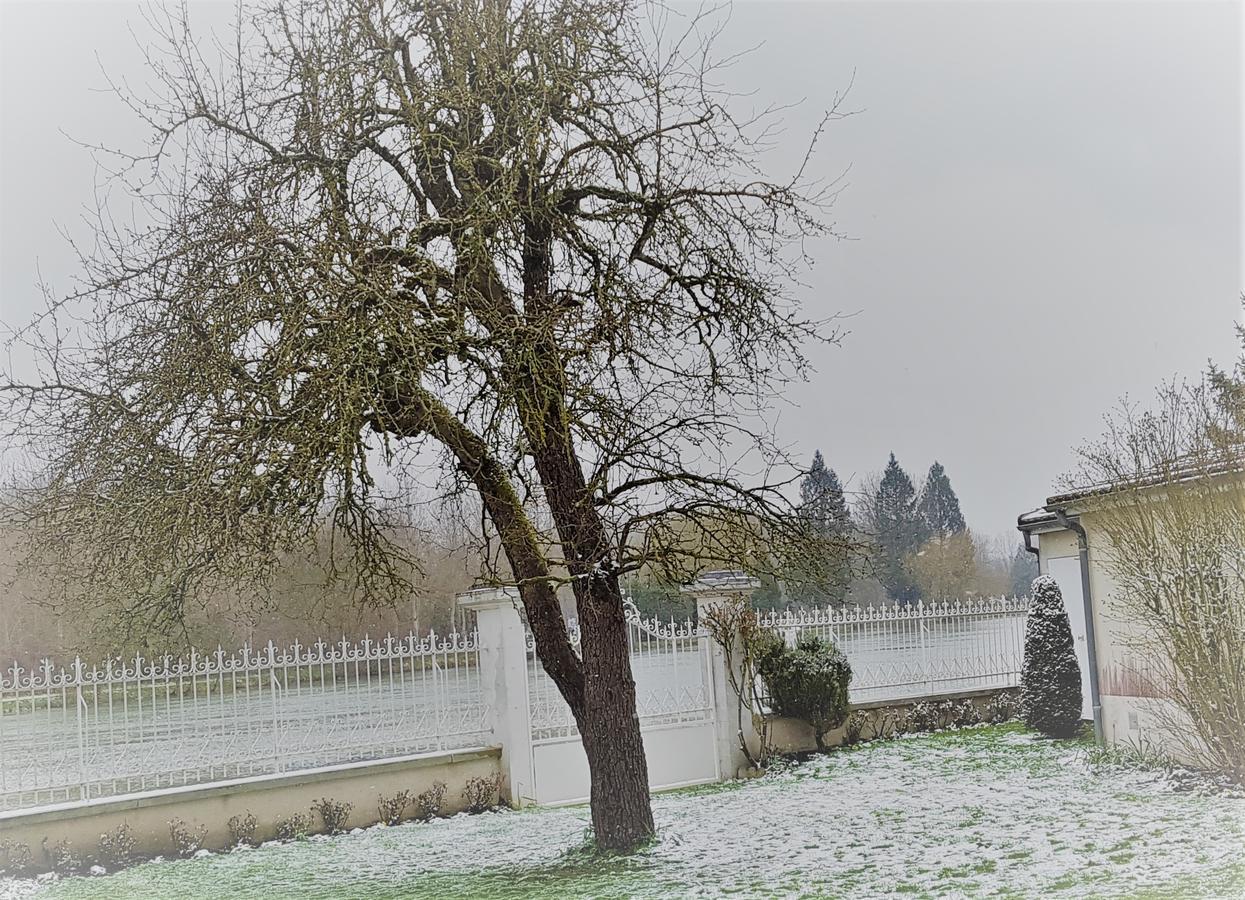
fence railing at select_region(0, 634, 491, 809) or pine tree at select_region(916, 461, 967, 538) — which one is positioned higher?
pine tree at select_region(916, 461, 967, 538)

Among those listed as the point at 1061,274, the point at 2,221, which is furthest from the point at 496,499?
the point at 1061,274

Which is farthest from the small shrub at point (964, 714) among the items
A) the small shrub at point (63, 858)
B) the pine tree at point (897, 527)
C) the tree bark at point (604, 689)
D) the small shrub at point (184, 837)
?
the small shrub at point (63, 858)

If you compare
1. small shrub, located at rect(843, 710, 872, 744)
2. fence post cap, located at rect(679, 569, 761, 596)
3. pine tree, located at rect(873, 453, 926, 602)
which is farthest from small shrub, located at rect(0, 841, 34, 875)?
pine tree, located at rect(873, 453, 926, 602)

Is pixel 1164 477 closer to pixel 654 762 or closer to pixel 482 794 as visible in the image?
pixel 654 762

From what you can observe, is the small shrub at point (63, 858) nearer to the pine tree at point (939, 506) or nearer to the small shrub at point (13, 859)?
the small shrub at point (13, 859)

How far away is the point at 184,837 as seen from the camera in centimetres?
788

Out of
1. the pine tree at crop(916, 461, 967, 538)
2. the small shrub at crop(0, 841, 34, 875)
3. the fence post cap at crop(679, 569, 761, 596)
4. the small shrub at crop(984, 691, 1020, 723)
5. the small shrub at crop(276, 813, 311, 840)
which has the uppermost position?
the pine tree at crop(916, 461, 967, 538)

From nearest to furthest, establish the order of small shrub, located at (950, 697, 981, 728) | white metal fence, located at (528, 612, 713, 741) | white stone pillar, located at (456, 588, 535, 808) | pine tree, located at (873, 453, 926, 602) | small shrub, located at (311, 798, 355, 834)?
small shrub, located at (311, 798, 355, 834), white stone pillar, located at (456, 588, 535, 808), white metal fence, located at (528, 612, 713, 741), small shrub, located at (950, 697, 981, 728), pine tree, located at (873, 453, 926, 602)

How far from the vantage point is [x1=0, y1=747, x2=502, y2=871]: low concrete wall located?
743 centimetres

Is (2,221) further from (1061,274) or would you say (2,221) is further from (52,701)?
(1061,274)

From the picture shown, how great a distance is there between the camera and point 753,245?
8.08m

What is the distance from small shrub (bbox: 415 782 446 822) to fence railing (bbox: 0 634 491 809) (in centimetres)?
39

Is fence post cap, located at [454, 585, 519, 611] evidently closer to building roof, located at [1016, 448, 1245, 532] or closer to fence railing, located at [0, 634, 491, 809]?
fence railing, located at [0, 634, 491, 809]

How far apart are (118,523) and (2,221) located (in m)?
5.21
